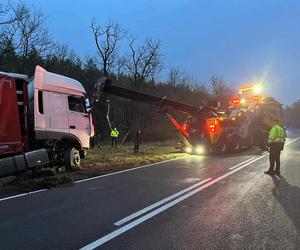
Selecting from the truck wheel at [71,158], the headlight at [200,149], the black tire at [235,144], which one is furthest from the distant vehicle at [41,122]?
the black tire at [235,144]

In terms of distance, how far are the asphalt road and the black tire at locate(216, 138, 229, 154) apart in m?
11.8

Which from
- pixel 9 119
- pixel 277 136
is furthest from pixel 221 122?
pixel 9 119

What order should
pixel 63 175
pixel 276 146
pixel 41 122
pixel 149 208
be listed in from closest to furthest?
pixel 149 208, pixel 63 175, pixel 41 122, pixel 276 146

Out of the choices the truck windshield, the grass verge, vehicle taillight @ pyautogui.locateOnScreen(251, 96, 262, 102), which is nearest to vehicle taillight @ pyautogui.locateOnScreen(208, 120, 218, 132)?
the grass verge

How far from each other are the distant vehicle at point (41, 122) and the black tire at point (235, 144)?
1107 centimetres

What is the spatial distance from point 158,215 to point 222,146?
58.0 feet

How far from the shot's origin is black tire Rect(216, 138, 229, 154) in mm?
25234

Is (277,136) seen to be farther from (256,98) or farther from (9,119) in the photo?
(256,98)

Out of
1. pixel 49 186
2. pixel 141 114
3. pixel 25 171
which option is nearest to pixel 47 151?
pixel 25 171

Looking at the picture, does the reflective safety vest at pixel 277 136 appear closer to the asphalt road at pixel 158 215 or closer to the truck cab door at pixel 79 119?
the asphalt road at pixel 158 215

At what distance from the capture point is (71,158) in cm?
1605

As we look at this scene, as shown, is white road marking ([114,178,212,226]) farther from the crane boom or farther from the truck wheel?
the crane boom

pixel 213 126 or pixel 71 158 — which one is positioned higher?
pixel 213 126

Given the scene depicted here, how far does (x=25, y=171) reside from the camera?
14.3 m
